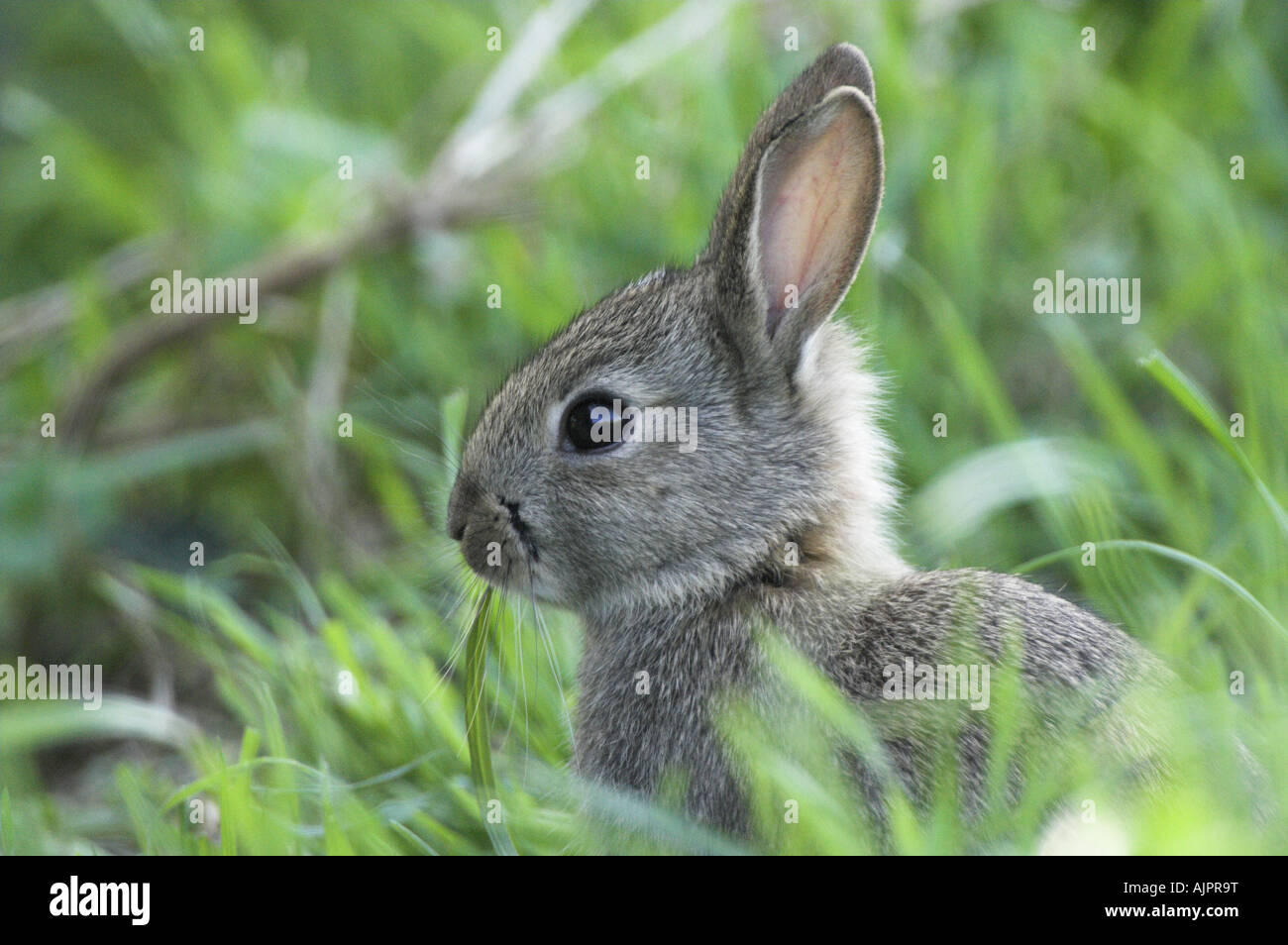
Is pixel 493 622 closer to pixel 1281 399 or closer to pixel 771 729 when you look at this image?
pixel 771 729

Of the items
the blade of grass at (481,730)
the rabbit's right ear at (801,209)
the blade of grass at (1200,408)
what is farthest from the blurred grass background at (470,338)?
the rabbit's right ear at (801,209)

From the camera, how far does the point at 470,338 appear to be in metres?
5.70

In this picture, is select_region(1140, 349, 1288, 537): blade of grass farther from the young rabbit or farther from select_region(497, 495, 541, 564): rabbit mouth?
select_region(497, 495, 541, 564): rabbit mouth

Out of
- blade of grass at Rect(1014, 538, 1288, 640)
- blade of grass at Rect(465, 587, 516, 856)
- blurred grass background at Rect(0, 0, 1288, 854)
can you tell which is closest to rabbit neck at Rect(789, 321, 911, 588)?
blade of grass at Rect(1014, 538, 1288, 640)

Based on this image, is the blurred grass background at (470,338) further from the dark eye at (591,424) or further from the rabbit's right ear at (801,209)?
the rabbit's right ear at (801,209)

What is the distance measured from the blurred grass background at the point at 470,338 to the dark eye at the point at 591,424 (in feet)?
1.32

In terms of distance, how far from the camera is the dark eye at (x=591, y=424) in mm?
3379

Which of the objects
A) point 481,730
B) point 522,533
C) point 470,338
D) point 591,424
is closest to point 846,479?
point 591,424

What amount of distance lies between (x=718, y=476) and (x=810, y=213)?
63 cm

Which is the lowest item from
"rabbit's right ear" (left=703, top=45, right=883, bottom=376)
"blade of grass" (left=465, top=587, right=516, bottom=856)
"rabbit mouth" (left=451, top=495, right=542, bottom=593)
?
"blade of grass" (left=465, top=587, right=516, bottom=856)

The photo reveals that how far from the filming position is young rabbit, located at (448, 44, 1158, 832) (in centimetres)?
319

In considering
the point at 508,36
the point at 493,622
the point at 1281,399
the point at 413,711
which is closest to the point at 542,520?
the point at 493,622

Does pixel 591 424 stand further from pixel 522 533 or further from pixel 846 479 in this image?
pixel 846 479

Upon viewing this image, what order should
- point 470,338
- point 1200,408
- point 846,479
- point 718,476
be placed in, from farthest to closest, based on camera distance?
point 470,338, point 846,479, point 718,476, point 1200,408
